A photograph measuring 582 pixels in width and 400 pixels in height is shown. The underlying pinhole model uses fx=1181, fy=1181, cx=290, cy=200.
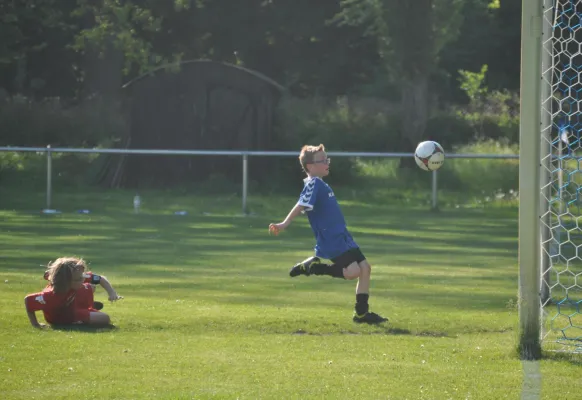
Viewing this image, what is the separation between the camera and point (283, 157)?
1101 inches

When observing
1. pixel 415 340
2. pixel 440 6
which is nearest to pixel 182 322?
pixel 415 340

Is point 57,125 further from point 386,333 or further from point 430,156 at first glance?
point 386,333

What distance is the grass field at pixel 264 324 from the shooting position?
7254 millimetres

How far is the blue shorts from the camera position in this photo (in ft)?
33.7

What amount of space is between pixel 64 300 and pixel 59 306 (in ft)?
0.20

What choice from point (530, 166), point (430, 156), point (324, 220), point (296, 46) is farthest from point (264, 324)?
point (296, 46)

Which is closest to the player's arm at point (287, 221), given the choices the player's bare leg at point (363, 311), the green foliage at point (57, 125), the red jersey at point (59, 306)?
the player's bare leg at point (363, 311)

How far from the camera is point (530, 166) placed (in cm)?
815

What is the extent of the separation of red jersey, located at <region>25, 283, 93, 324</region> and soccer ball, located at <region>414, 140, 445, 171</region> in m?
4.99

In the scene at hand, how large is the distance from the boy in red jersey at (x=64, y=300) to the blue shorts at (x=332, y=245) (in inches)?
78.9

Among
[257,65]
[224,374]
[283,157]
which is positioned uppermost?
[257,65]

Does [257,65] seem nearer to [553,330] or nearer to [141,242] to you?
[141,242]

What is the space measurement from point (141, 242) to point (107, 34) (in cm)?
2125

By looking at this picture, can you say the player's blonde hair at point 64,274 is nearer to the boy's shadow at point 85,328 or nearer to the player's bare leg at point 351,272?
the boy's shadow at point 85,328
